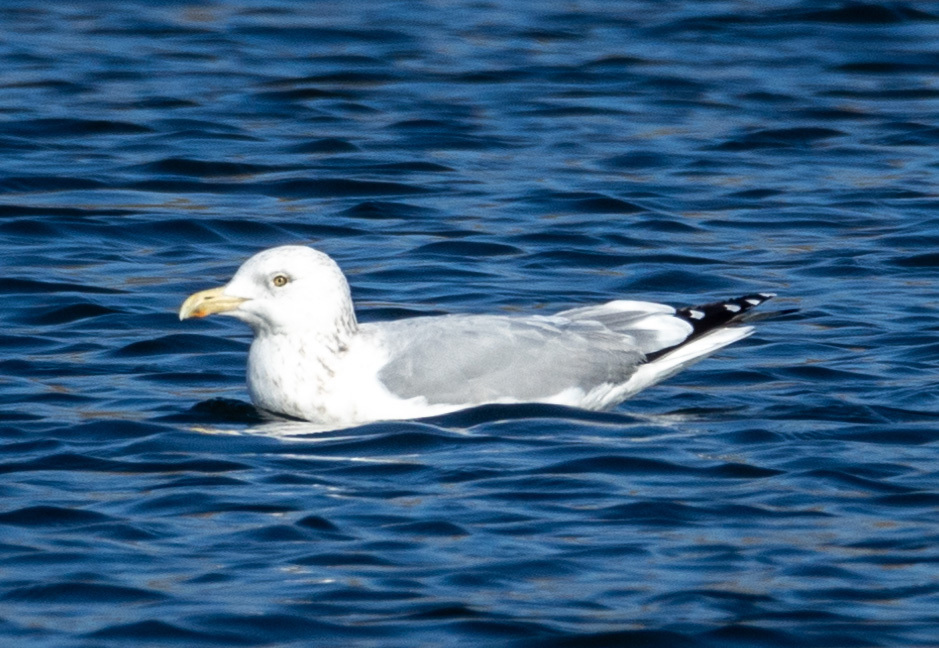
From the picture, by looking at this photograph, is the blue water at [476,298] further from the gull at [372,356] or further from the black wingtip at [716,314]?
the black wingtip at [716,314]

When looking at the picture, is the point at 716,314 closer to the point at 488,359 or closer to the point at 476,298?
the point at 488,359

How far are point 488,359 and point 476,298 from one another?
2.74 meters

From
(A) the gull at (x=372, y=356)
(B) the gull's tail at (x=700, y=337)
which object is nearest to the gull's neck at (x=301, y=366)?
(A) the gull at (x=372, y=356)

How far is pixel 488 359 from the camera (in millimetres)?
8680

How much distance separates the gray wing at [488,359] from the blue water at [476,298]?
0.48ft

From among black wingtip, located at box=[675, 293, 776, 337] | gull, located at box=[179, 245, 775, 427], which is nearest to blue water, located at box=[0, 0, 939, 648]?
gull, located at box=[179, 245, 775, 427]

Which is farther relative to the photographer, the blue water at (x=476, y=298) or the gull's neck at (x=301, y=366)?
the gull's neck at (x=301, y=366)

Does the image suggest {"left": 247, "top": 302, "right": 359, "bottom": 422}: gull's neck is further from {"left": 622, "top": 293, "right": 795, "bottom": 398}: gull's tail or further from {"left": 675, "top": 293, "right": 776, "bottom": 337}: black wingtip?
{"left": 675, "top": 293, "right": 776, "bottom": 337}: black wingtip

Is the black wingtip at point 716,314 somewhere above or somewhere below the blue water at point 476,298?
above

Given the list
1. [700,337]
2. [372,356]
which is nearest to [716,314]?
[700,337]

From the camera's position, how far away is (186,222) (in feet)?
42.6

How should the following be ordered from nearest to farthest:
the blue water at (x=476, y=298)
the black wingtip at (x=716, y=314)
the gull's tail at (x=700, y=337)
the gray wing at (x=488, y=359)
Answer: the blue water at (x=476, y=298), the gray wing at (x=488, y=359), the gull's tail at (x=700, y=337), the black wingtip at (x=716, y=314)

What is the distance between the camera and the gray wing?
8.61 m

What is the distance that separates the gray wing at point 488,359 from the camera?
8609 millimetres
